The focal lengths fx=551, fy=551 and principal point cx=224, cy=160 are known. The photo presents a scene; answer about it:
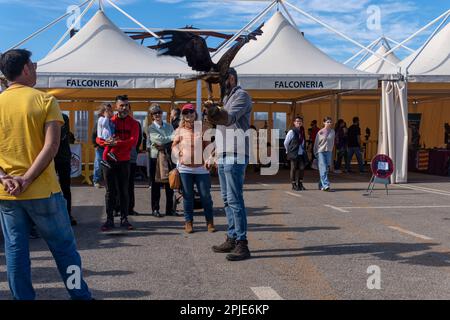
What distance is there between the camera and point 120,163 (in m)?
7.67

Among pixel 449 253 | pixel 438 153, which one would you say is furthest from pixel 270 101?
pixel 449 253

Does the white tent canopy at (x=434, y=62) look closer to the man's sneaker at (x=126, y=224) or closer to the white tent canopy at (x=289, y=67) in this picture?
the white tent canopy at (x=289, y=67)

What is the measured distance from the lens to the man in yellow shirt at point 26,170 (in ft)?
11.8

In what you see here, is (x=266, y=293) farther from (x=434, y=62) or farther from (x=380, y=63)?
(x=380, y=63)

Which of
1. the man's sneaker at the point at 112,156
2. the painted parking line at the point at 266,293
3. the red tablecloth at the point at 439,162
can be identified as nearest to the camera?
the painted parking line at the point at 266,293

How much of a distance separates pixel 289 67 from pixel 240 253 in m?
10.1

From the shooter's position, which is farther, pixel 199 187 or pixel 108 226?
pixel 108 226

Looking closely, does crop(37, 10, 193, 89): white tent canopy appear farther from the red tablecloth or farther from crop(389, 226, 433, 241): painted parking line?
the red tablecloth

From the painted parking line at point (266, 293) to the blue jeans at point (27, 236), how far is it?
1551 millimetres

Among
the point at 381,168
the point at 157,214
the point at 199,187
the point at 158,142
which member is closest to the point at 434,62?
the point at 381,168

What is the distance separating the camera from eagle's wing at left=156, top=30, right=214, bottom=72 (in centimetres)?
605

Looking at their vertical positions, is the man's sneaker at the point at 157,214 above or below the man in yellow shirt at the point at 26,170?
below

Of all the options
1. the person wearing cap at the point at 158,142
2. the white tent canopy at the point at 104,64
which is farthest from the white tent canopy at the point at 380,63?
the person wearing cap at the point at 158,142

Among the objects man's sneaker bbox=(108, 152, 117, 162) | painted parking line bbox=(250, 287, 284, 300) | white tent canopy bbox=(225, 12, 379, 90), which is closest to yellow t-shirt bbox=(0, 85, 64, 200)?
painted parking line bbox=(250, 287, 284, 300)
